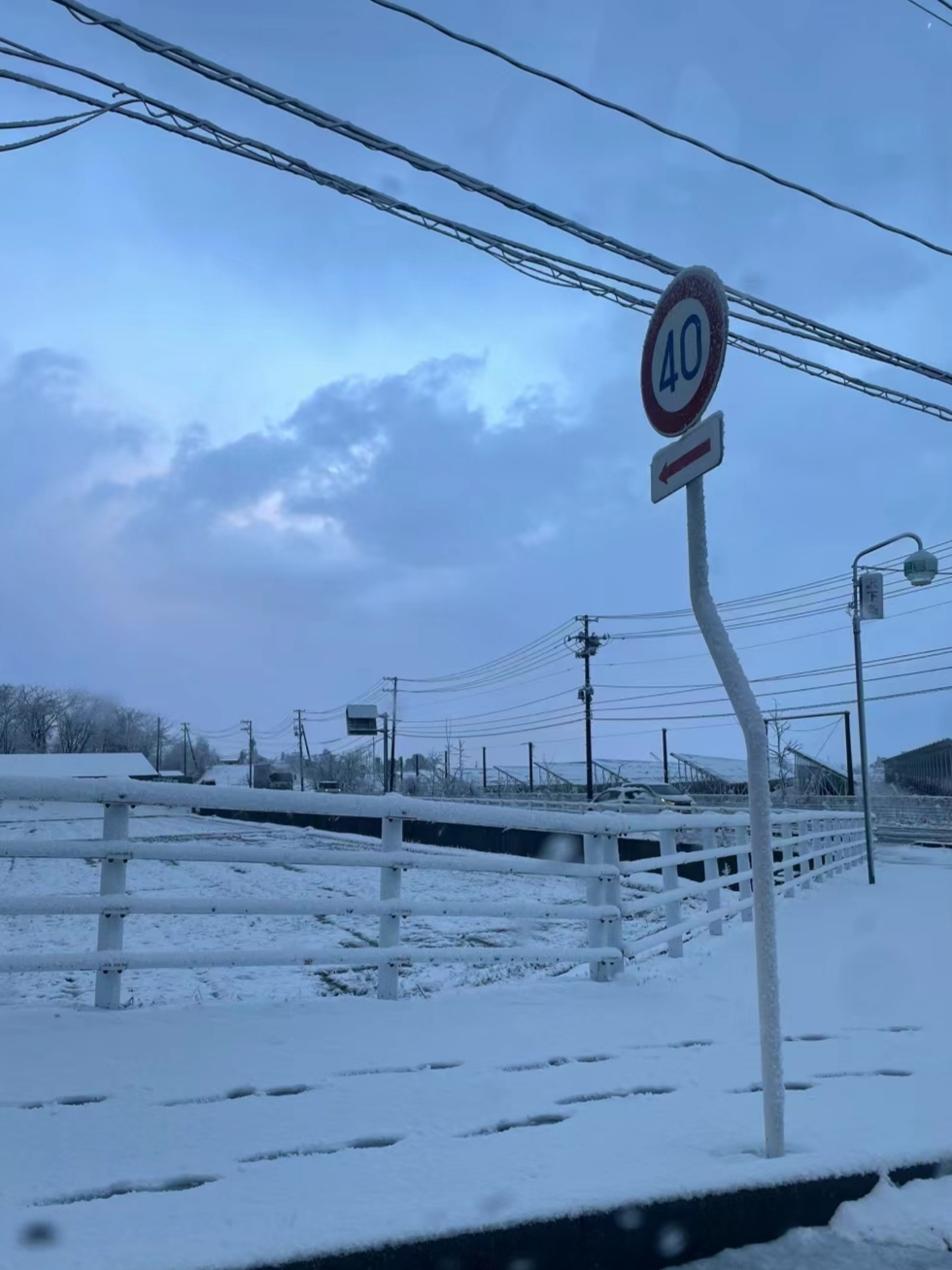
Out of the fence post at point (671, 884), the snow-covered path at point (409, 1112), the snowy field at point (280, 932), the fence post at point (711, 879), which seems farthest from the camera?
the fence post at point (711, 879)

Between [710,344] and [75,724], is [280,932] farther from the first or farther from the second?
[75,724]

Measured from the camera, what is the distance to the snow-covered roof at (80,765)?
7881 cm

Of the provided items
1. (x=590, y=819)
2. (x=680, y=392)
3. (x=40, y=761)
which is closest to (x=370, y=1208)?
(x=680, y=392)

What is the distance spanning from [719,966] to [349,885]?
8.99m

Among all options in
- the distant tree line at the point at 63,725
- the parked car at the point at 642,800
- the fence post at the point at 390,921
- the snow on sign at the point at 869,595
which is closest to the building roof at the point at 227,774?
the distant tree line at the point at 63,725

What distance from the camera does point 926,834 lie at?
30.7 meters

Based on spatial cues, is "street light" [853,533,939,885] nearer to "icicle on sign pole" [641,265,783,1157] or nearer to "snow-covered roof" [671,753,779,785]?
"icicle on sign pole" [641,265,783,1157]

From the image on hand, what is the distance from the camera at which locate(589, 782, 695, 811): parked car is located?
127ft

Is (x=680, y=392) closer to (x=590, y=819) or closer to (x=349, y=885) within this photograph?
(x=590, y=819)

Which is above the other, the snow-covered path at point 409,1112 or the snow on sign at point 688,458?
the snow on sign at point 688,458

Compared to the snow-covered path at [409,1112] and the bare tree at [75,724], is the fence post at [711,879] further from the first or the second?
the bare tree at [75,724]

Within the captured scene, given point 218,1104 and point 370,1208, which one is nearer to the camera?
point 370,1208

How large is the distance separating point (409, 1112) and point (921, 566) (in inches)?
574

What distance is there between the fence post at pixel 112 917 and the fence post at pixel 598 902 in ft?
9.57
